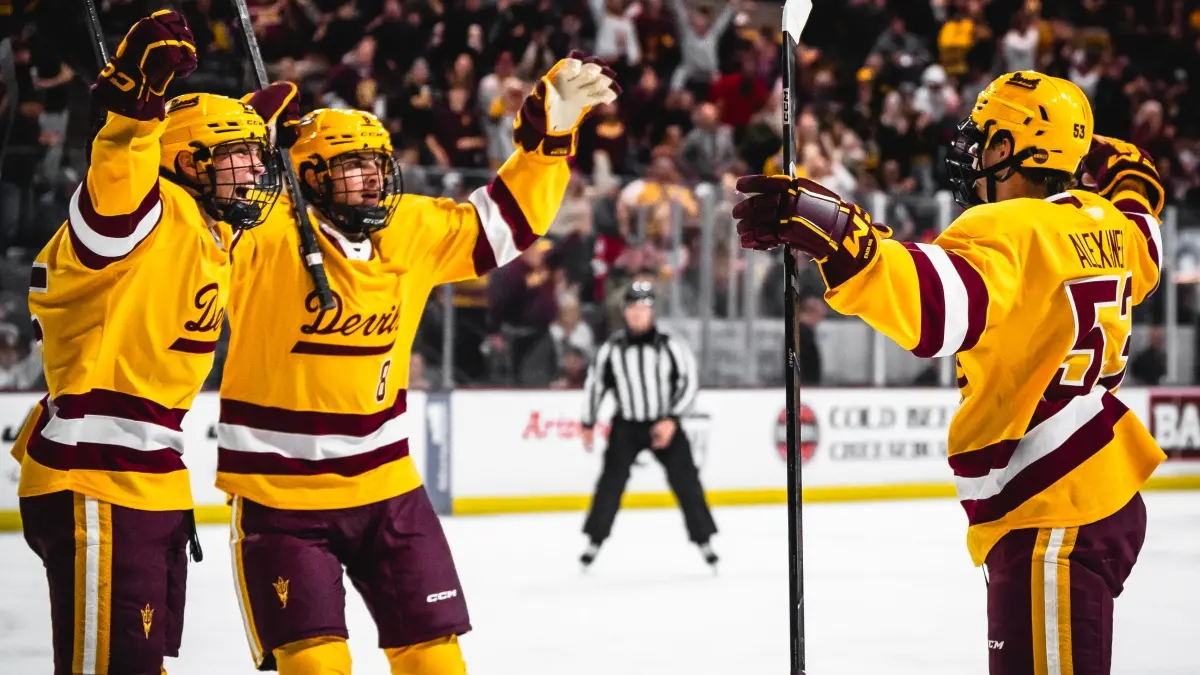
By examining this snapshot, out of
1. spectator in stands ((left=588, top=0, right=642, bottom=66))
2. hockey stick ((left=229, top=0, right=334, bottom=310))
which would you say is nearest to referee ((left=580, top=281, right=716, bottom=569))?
hockey stick ((left=229, top=0, right=334, bottom=310))

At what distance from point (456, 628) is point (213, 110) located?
1182 mm

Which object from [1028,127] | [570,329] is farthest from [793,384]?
[570,329]

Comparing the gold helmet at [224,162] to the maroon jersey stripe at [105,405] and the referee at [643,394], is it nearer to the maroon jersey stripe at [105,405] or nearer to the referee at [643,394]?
the maroon jersey stripe at [105,405]

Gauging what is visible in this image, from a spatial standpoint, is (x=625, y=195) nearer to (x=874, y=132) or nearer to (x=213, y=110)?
(x=874, y=132)

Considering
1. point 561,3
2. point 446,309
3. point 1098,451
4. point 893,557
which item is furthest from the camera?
point 561,3

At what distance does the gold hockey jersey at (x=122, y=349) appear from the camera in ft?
8.94

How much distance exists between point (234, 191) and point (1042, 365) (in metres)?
1.58

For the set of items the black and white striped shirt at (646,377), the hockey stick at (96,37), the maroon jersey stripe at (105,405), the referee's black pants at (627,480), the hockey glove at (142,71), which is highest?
the hockey stick at (96,37)

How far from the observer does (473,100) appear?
1028cm

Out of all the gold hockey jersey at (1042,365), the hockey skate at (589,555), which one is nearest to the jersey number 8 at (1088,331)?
the gold hockey jersey at (1042,365)

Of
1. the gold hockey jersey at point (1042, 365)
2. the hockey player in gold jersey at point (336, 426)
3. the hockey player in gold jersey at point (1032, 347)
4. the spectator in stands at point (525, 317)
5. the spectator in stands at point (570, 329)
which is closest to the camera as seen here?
the hockey player in gold jersey at point (1032, 347)

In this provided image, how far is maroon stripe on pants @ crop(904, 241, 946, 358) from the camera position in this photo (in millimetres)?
2229

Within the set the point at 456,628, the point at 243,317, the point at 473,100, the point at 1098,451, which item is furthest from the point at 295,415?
the point at 473,100

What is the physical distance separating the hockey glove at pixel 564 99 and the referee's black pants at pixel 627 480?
389 centimetres
